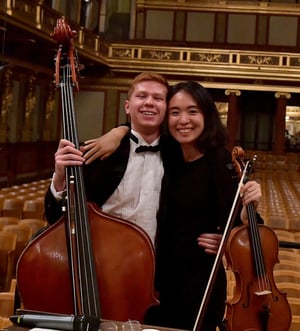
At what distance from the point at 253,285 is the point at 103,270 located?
843 mm

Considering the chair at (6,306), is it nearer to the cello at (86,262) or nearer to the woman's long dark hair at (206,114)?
the cello at (86,262)

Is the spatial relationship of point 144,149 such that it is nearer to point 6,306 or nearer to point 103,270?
point 103,270

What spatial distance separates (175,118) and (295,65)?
48.8 feet

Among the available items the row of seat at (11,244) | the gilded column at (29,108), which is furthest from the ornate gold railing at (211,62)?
the row of seat at (11,244)

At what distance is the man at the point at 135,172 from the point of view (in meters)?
1.83

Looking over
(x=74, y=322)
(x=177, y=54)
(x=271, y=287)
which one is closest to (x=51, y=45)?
(x=177, y=54)

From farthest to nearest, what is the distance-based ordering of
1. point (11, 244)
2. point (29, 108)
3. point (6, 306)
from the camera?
point (29, 108), point (11, 244), point (6, 306)

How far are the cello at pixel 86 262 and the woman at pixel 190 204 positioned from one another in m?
0.19

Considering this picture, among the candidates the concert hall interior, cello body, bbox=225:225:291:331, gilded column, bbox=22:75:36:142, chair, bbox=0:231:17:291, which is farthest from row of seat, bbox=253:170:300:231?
gilded column, bbox=22:75:36:142

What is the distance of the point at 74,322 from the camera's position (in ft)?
3.92

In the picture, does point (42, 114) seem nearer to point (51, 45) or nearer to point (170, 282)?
point (51, 45)

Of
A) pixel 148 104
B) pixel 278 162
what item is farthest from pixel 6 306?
pixel 278 162

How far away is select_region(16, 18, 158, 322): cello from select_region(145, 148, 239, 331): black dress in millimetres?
188

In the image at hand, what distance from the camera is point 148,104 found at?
5.94ft
